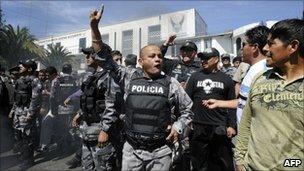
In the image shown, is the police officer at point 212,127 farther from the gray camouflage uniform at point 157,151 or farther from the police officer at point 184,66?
the gray camouflage uniform at point 157,151

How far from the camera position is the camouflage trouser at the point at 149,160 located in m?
3.51

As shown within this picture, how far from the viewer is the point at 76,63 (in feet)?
198

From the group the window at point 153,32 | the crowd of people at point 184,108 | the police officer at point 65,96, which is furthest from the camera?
the window at point 153,32

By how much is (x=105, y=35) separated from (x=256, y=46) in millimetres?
71979

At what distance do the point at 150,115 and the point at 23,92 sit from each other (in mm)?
4843

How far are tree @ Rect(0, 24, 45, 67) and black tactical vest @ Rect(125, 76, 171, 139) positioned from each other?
1410 inches

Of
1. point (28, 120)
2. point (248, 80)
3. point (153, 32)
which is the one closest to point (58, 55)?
point (153, 32)

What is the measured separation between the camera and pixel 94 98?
475cm

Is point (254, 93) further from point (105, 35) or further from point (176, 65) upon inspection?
point (105, 35)

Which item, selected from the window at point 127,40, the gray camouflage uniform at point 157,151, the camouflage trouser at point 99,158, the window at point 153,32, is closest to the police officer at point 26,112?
the camouflage trouser at point 99,158

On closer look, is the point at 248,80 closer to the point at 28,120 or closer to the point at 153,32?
the point at 28,120

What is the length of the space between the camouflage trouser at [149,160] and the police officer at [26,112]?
437 centimetres

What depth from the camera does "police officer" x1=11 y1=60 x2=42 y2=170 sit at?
739 cm

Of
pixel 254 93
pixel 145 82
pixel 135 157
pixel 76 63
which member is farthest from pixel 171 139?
pixel 76 63
